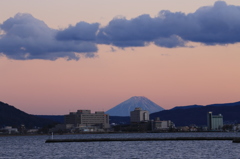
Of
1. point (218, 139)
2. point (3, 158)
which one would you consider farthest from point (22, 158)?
point (218, 139)

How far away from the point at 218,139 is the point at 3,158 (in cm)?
10553

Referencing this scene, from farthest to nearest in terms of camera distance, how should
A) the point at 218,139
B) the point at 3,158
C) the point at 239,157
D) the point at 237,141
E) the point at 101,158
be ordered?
1. the point at 218,139
2. the point at 237,141
3. the point at 3,158
4. the point at 101,158
5. the point at 239,157

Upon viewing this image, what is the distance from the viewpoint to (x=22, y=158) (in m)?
113

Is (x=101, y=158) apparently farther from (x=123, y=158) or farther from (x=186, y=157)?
(x=186, y=157)

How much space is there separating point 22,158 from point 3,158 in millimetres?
4348

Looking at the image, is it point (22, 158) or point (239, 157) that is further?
point (22, 158)

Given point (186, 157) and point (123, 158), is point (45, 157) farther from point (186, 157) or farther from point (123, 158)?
point (186, 157)

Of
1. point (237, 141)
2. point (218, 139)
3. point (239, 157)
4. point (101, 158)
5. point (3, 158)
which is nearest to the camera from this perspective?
point (239, 157)

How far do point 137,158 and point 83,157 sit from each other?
13.0 meters

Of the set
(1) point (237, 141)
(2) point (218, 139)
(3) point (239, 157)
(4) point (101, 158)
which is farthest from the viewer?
(2) point (218, 139)

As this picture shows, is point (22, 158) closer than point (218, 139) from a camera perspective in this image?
Yes

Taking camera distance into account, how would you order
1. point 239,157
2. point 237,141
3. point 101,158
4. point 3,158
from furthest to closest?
point 237,141
point 3,158
point 101,158
point 239,157

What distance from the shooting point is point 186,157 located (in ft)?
334

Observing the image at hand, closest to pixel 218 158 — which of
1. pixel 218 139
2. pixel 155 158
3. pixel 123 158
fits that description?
pixel 155 158
